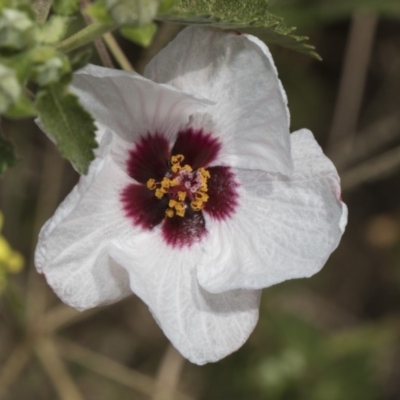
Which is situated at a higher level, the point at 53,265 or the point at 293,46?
the point at 293,46

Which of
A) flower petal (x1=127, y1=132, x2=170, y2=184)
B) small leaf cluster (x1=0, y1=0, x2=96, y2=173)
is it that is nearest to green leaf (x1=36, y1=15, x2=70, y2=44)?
small leaf cluster (x1=0, y1=0, x2=96, y2=173)

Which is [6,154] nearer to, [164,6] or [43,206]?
[164,6]

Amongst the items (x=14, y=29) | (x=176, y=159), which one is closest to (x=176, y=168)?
(x=176, y=159)

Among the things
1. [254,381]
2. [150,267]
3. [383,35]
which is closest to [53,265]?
[150,267]

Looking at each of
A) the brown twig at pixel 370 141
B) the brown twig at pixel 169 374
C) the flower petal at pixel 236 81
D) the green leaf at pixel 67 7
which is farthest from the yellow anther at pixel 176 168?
the brown twig at pixel 370 141

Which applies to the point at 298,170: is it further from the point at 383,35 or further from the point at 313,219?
the point at 383,35
